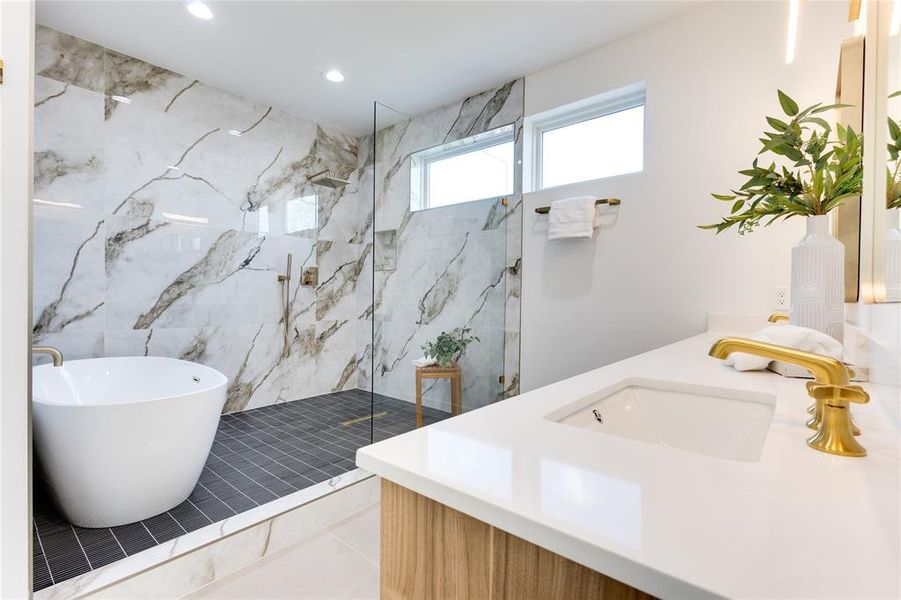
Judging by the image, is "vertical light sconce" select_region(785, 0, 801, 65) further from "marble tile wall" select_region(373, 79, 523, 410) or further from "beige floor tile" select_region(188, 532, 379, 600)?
"beige floor tile" select_region(188, 532, 379, 600)

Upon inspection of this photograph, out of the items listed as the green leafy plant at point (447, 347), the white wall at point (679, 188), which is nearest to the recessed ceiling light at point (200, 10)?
the white wall at point (679, 188)

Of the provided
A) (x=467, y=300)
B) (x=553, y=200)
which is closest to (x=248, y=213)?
(x=467, y=300)

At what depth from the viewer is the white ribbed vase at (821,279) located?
3.58ft

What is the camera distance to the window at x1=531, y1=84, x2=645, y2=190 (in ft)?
8.01

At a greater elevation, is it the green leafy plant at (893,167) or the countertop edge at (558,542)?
the green leafy plant at (893,167)

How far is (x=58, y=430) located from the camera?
5.24 ft

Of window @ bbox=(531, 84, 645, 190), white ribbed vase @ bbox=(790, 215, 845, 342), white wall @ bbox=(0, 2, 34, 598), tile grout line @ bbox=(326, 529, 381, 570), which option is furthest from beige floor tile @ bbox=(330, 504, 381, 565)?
window @ bbox=(531, 84, 645, 190)

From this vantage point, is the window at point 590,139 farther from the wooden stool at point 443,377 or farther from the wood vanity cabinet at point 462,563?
the wood vanity cabinet at point 462,563

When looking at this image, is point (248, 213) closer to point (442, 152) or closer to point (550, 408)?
point (442, 152)

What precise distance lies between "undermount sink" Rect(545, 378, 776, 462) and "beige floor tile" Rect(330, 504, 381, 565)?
1173mm

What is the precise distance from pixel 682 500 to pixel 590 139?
8.54 feet

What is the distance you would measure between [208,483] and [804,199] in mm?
2703

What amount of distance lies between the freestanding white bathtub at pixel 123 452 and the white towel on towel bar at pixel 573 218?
2.01 meters

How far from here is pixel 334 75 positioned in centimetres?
289
